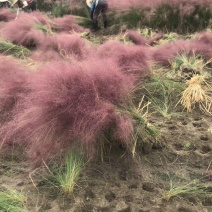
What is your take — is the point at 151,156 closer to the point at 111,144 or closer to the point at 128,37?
the point at 111,144

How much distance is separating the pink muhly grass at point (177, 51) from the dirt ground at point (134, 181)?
145 cm

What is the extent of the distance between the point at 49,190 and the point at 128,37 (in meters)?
3.47

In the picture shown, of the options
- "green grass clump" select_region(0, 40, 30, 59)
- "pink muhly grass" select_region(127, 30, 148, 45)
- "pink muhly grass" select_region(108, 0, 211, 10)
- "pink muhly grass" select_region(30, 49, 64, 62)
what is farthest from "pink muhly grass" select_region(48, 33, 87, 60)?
"pink muhly grass" select_region(108, 0, 211, 10)

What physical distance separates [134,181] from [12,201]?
620 millimetres

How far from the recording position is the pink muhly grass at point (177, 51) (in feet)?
11.0

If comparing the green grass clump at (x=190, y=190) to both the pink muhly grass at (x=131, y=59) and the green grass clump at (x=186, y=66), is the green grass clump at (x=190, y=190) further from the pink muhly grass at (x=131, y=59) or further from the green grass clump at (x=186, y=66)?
the green grass clump at (x=186, y=66)

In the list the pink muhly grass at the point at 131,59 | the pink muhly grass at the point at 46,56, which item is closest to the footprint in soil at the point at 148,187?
the pink muhly grass at the point at 131,59

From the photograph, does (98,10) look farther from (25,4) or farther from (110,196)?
(110,196)

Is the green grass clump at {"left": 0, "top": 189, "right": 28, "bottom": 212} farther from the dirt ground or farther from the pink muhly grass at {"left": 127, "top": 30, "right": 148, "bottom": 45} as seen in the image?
the pink muhly grass at {"left": 127, "top": 30, "right": 148, "bottom": 45}

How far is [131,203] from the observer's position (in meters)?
1.51

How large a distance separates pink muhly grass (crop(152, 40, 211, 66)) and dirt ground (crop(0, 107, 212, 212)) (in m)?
1.45

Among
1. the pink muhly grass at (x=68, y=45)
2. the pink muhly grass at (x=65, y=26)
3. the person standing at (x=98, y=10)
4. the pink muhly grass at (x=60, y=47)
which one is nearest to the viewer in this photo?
the pink muhly grass at (x=60, y=47)

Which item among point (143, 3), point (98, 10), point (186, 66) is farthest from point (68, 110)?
point (98, 10)

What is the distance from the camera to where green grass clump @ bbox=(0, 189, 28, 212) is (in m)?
1.40
